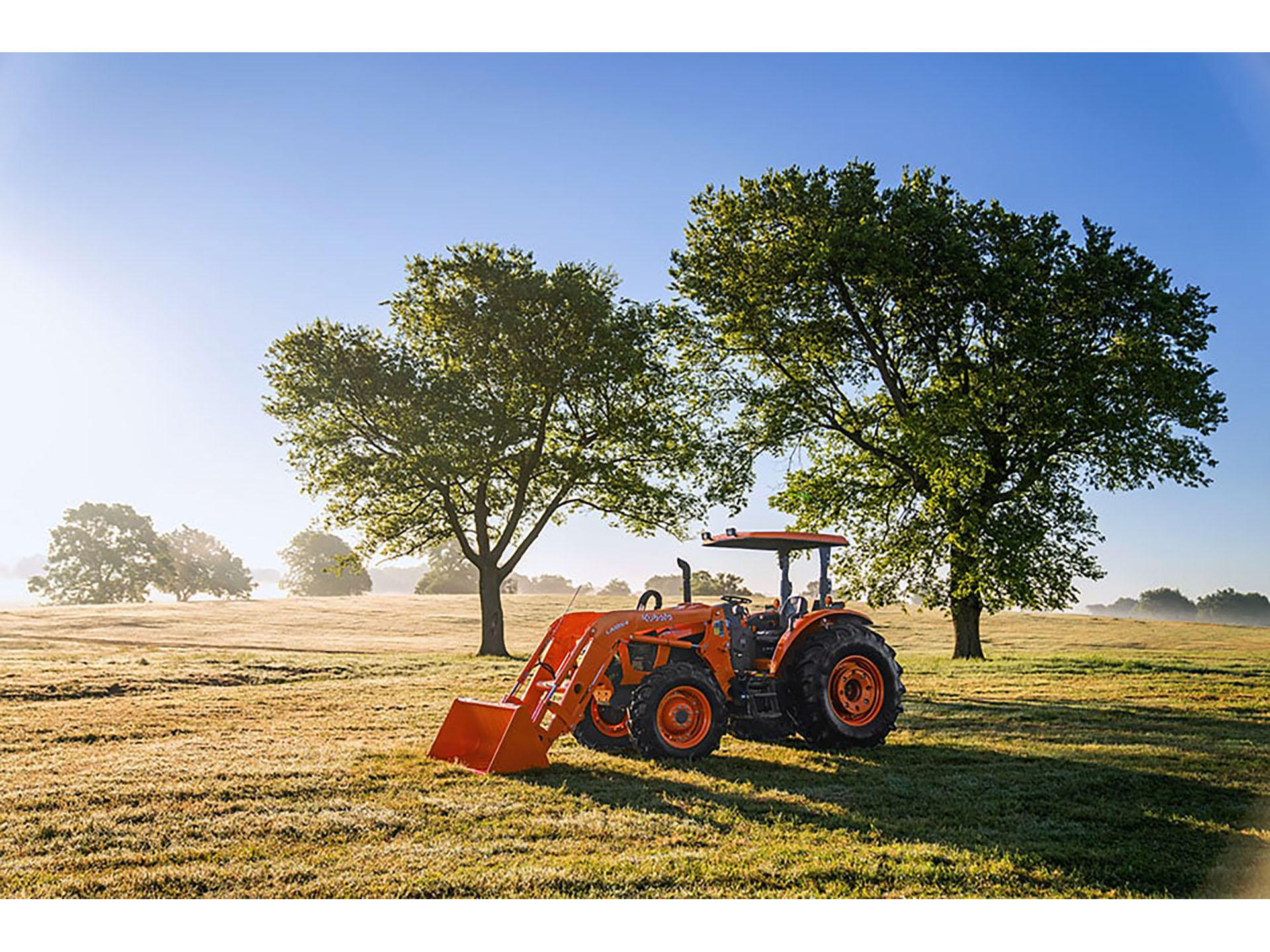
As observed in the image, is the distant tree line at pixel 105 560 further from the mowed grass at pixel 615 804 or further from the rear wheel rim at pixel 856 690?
the rear wheel rim at pixel 856 690

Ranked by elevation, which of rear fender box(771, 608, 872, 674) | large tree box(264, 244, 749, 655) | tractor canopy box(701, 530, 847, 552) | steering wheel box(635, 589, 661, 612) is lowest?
rear fender box(771, 608, 872, 674)

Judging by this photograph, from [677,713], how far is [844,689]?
238 cm

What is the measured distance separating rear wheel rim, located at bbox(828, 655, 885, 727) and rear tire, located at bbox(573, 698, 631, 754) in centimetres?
250

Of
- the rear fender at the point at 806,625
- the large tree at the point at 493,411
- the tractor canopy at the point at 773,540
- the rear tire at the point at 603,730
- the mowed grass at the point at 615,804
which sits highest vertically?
the large tree at the point at 493,411

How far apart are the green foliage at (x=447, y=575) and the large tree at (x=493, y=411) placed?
46.0m

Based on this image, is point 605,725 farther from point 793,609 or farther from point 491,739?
point 793,609

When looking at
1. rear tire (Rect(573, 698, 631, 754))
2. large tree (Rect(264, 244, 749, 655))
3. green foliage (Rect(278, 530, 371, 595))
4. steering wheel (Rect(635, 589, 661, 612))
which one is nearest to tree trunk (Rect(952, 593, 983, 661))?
large tree (Rect(264, 244, 749, 655))

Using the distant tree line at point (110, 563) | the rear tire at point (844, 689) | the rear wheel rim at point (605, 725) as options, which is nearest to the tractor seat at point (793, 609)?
the rear tire at point (844, 689)

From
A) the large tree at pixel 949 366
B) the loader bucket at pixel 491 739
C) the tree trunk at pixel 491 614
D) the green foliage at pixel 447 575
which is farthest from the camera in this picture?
the green foliage at pixel 447 575

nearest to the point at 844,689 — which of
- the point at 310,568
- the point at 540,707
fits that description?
the point at 540,707

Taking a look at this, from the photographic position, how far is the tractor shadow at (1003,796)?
722 centimetres

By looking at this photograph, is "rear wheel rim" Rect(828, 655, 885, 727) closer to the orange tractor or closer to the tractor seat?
the orange tractor

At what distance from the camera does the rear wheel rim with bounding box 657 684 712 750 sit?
10805 millimetres

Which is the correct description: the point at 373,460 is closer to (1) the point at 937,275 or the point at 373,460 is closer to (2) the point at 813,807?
(1) the point at 937,275
